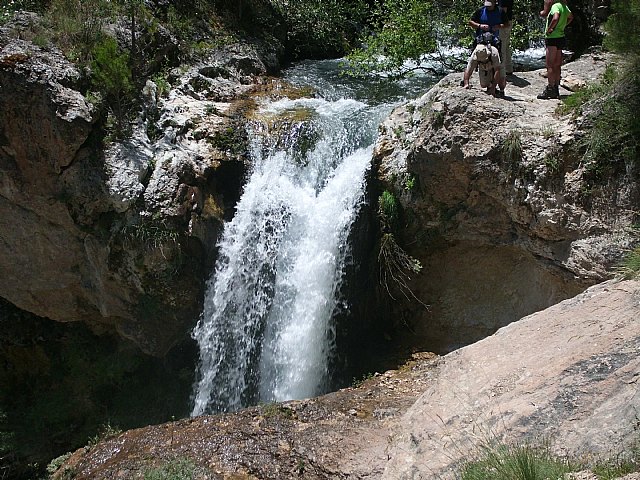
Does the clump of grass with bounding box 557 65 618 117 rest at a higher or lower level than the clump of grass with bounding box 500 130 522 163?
higher

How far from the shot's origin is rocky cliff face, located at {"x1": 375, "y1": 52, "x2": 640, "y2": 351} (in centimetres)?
695

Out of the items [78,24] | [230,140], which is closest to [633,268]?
[230,140]

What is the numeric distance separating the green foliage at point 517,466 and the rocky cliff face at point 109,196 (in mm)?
6524

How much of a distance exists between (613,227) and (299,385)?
15.7 ft

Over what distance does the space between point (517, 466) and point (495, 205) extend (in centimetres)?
531

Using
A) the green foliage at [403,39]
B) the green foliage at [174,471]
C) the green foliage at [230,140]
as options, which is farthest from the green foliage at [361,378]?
the green foliage at [403,39]

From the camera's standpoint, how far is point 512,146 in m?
7.46

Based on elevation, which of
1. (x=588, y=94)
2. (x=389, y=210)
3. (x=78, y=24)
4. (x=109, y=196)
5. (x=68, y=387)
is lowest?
(x=68, y=387)

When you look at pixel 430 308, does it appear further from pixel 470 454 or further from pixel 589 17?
pixel 589 17

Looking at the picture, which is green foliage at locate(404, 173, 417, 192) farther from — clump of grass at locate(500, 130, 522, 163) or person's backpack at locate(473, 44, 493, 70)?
person's backpack at locate(473, 44, 493, 70)

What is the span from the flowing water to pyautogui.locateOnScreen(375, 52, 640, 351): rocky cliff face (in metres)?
0.80

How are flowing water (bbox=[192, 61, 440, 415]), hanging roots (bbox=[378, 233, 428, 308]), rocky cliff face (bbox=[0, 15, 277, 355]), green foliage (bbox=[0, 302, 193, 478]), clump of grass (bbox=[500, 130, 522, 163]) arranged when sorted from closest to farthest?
clump of grass (bbox=[500, 130, 522, 163]) < hanging roots (bbox=[378, 233, 428, 308]) < flowing water (bbox=[192, 61, 440, 415]) < rocky cliff face (bbox=[0, 15, 277, 355]) < green foliage (bbox=[0, 302, 193, 478])

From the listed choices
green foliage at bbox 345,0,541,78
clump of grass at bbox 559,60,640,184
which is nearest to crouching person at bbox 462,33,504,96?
clump of grass at bbox 559,60,640,184

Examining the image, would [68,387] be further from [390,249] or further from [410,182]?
[410,182]
